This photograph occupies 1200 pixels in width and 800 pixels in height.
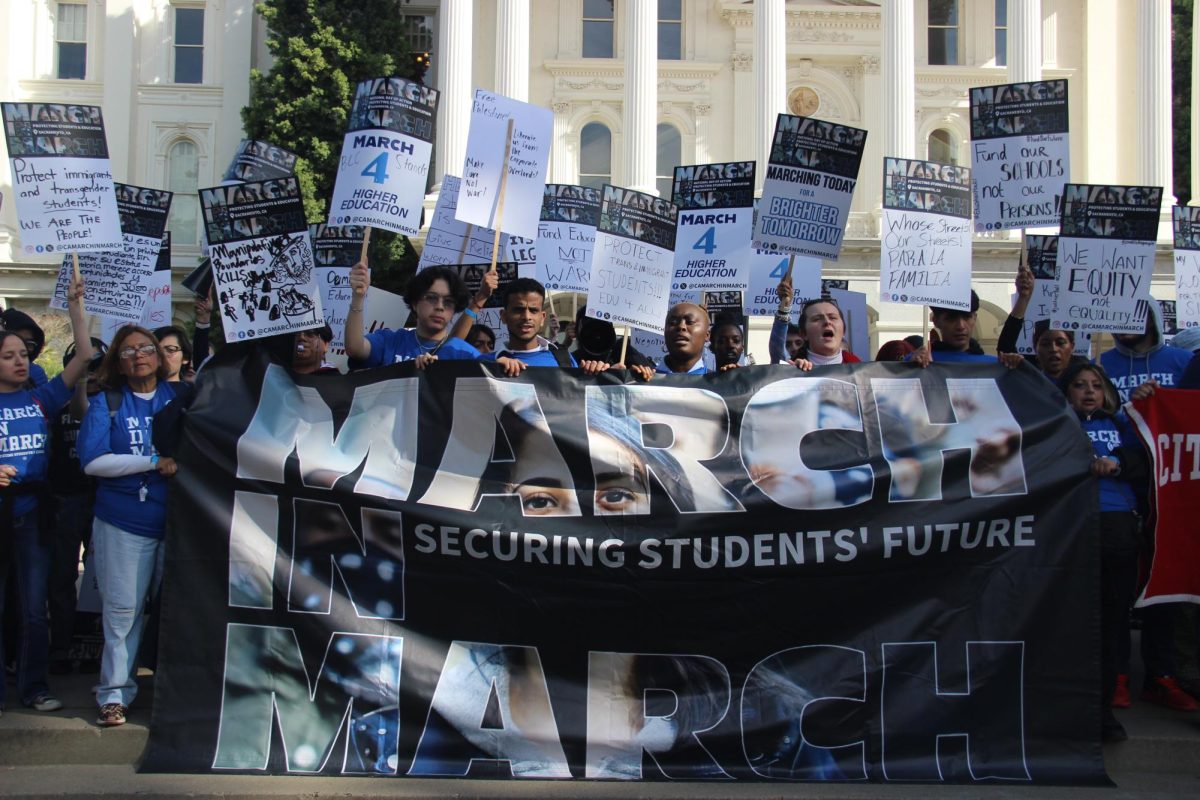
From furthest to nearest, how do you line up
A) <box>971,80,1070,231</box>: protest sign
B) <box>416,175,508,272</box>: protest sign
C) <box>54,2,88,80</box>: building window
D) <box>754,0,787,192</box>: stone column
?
<box>54,2,88,80</box>: building window → <box>754,0,787,192</box>: stone column → <box>416,175,508,272</box>: protest sign → <box>971,80,1070,231</box>: protest sign

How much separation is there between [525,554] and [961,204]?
347 cm

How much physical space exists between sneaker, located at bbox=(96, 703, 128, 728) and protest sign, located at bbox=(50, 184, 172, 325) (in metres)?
4.13

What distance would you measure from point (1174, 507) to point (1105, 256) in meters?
2.16

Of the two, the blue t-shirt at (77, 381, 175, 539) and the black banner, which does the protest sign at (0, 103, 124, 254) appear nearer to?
the blue t-shirt at (77, 381, 175, 539)

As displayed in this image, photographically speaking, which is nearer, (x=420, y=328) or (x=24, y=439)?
(x=24, y=439)

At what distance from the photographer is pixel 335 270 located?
9.92 metres

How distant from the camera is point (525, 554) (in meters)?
5.91

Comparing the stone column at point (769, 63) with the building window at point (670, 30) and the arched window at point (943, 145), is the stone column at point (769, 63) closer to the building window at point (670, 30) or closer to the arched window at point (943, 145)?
the building window at point (670, 30)

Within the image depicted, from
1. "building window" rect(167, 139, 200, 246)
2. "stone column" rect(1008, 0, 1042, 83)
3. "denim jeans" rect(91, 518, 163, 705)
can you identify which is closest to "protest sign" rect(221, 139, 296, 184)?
"denim jeans" rect(91, 518, 163, 705)

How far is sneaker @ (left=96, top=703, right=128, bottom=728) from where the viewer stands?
600 cm

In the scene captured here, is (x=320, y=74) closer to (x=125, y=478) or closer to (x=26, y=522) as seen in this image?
(x=26, y=522)

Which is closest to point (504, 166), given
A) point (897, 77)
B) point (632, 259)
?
point (632, 259)

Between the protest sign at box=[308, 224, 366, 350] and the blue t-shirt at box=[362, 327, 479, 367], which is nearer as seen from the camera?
the blue t-shirt at box=[362, 327, 479, 367]

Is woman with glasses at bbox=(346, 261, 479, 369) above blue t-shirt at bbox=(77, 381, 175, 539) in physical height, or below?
above
